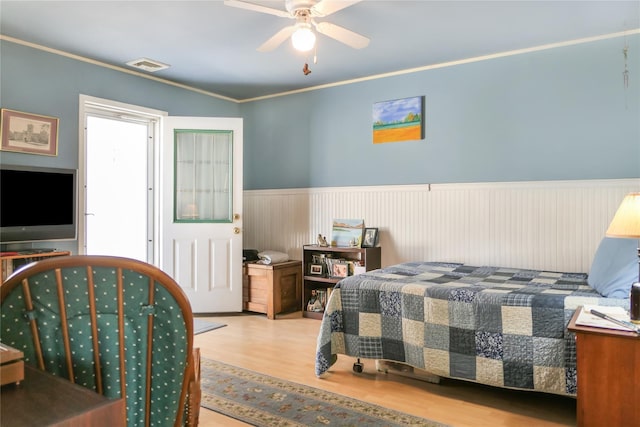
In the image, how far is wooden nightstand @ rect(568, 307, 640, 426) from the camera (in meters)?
1.79

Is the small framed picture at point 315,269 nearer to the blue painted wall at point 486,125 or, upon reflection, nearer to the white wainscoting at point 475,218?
the white wainscoting at point 475,218

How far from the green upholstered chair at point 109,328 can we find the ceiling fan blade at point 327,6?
199 centimetres

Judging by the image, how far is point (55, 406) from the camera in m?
0.68

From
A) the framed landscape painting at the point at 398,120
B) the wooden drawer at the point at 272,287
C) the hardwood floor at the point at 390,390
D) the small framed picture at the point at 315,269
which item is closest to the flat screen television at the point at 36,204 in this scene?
the hardwood floor at the point at 390,390

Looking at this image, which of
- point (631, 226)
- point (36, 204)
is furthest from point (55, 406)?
point (36, 204)

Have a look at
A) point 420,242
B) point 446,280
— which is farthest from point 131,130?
point 446,280

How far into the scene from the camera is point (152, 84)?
15.1 feet

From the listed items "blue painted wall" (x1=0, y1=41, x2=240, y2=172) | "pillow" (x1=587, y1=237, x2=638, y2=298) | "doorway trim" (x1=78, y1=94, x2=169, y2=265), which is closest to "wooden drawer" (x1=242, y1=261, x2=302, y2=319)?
"doorway trim" (x1=78, y1=94, x2=169, y2=265)

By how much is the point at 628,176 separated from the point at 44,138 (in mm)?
4749

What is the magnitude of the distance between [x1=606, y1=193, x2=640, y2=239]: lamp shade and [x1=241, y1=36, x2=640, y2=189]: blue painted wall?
5.37 ft

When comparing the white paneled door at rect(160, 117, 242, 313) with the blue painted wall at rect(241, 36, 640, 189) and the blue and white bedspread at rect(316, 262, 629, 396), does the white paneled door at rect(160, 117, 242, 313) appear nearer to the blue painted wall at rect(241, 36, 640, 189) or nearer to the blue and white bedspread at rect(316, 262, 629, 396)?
the blue painted wall at rect(241, 36, 640, 189)

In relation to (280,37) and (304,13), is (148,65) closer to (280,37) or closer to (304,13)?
(280,37)

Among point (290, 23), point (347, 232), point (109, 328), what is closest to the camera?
point (109, 328)

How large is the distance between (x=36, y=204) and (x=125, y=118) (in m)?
1.33
